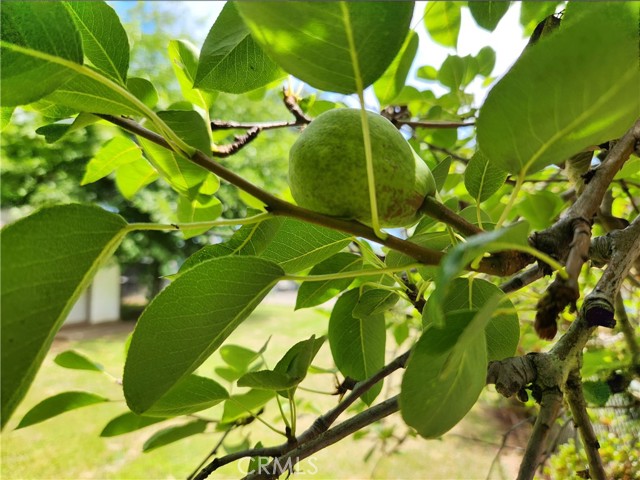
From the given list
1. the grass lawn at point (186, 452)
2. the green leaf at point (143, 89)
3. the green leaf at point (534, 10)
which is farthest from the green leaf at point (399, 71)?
the grass lawn at point (186, 452)

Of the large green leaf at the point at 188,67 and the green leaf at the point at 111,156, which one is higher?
the large green leaf at the point at 188,67

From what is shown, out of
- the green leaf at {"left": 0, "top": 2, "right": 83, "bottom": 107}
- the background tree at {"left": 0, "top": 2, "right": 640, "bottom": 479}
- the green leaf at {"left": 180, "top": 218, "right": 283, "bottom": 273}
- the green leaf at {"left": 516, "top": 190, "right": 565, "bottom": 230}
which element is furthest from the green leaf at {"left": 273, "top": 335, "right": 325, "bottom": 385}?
the green leaf at {"left": 516, "top": 190, "right": 565, "bottom": 230}

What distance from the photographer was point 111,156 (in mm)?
694

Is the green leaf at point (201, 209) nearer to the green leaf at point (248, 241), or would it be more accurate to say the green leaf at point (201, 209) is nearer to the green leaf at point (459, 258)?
the green leaf at point (248, 241)

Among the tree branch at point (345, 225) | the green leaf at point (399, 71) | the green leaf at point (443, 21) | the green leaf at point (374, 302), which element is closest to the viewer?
the tree branch at point (345, 225)

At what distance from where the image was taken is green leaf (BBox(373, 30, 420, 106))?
0.65 m

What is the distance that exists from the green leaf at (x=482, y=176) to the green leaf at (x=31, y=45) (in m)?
0.37

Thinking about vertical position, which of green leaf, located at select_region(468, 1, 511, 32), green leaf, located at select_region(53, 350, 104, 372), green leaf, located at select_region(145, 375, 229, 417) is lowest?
green leaf, located at select_region(53, 350, 104, 372)

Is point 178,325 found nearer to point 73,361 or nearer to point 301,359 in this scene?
point 301,359

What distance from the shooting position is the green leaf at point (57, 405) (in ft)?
2.01

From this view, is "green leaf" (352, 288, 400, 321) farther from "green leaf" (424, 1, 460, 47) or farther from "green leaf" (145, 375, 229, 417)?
"green leaf" (424, 1, 460, 47)

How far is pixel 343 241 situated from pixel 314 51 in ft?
0.77

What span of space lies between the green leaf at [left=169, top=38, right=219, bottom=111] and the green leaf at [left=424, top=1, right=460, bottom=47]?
54 centimetres

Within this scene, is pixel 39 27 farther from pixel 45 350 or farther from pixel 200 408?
pixel 200 408
